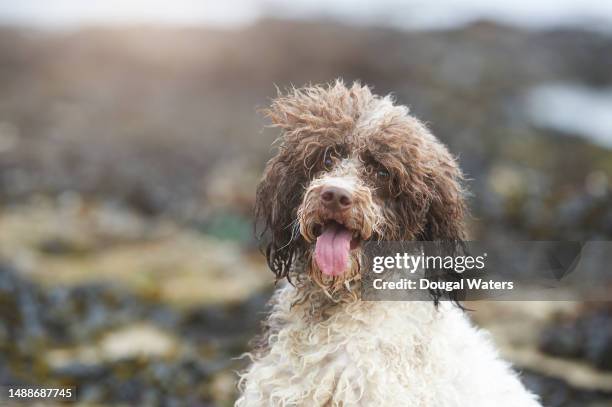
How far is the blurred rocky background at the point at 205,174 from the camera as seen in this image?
7.01 m

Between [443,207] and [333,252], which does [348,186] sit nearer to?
[333,252]

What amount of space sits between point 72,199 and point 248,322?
14.7 feet

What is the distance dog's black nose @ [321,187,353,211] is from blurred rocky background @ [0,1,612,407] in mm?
1945

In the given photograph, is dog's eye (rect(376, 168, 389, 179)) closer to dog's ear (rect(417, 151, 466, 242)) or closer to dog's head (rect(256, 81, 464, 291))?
dog's head (rect(256, 81, 464, 291))

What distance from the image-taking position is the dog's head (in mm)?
3496

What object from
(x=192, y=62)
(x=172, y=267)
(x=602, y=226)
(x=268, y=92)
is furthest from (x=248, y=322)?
(x=192, y=62)

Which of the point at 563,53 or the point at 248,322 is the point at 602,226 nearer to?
the point at 248,322

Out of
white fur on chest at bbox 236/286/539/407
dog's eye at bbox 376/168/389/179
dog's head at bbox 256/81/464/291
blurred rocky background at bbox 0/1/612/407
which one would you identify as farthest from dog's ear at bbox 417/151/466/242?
blurred rocky background at bbox 0/1/612/407

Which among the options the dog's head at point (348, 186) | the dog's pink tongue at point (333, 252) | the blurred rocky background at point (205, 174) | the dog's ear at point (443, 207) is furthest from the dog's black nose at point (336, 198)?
the blurred rocky background at point (205, 174)

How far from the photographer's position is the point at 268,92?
49.5 feet

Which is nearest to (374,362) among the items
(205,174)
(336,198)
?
(336,198)

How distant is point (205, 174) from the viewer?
40.5 feet

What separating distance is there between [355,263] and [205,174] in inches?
355

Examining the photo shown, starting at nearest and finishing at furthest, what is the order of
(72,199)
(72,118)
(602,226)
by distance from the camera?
(602,226), (72,199), (72,118)
